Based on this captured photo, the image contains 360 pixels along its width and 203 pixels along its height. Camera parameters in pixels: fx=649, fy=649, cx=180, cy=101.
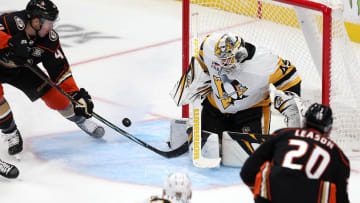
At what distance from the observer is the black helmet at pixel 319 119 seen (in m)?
2.20

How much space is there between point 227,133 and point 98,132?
0.93 m

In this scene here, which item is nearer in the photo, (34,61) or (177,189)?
(177,189)

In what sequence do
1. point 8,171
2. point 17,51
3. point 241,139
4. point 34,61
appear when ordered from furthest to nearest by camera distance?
1. point 34,61
2. point 241,139
3. point 17,51
4. point 8,171

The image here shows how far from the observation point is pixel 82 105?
372 centimetres

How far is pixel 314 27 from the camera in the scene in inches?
160

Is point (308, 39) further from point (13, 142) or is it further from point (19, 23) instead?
point (13, 142)

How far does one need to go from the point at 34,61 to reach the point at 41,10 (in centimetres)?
38

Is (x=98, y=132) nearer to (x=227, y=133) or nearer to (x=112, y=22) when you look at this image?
(x=227, y=133)

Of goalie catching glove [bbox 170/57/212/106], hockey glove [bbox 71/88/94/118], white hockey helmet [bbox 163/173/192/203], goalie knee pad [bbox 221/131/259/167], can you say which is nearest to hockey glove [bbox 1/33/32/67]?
hockey glove [bbox 71/88/94/118]

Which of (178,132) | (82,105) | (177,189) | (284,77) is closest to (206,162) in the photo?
(178,132)

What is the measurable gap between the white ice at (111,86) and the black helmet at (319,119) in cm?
108

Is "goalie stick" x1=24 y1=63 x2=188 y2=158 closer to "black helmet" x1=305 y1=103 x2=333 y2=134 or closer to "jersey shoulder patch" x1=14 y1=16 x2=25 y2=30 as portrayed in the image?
"jersey shoulder patch" x1=14 y1=16 x2=25 y2=30

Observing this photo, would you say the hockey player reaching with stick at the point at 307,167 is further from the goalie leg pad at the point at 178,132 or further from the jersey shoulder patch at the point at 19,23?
the jersey shoulder patch at the point at 19,23

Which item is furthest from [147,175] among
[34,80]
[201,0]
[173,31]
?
[173,31]
